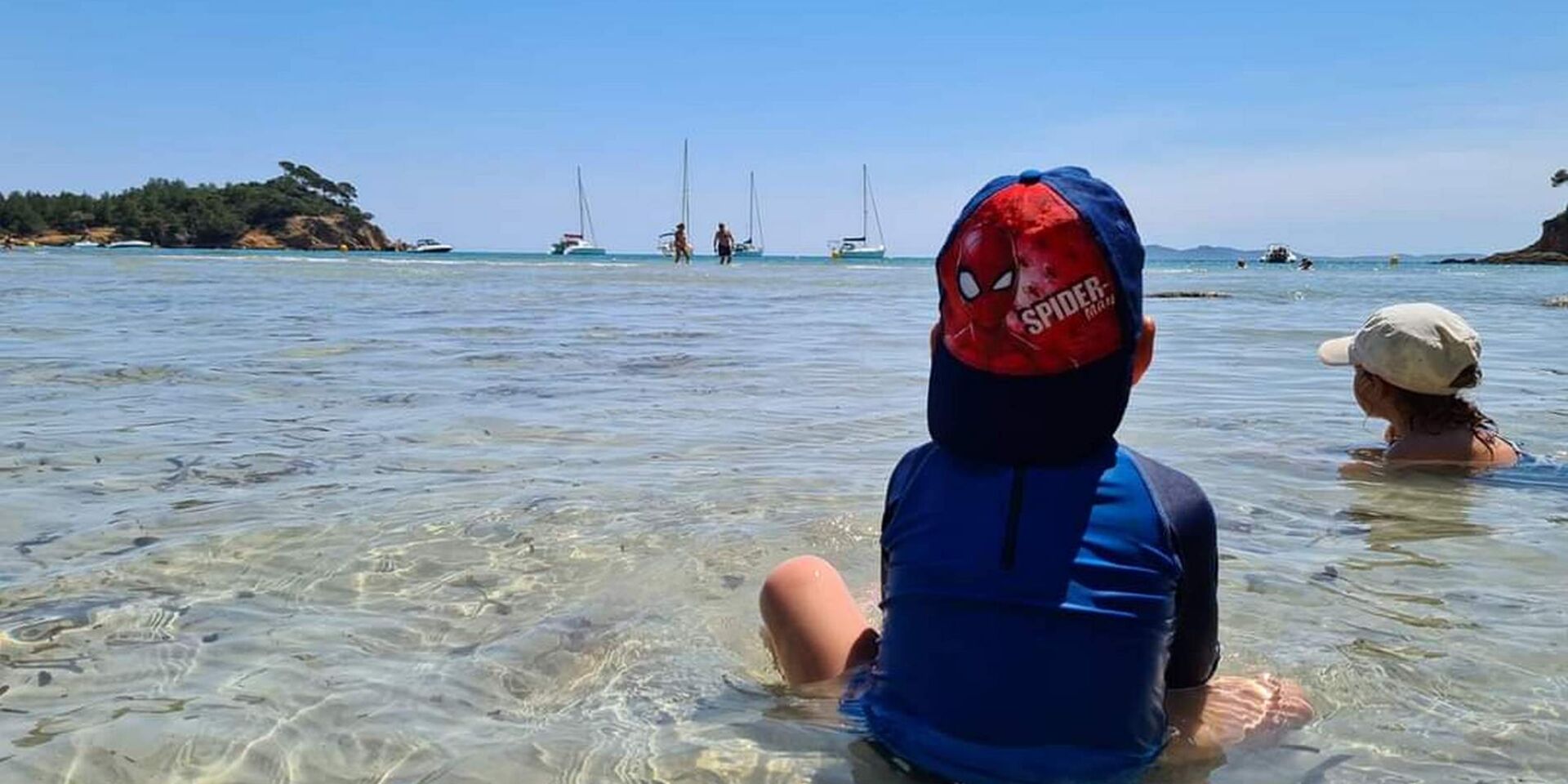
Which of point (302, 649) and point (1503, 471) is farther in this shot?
point (1503, 471)

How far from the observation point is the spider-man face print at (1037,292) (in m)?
1.88

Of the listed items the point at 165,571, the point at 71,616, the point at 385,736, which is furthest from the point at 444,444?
the point at 385,736

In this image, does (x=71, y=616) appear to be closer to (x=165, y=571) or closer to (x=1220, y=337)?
(x=165, y=571)

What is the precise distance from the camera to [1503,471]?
16.7 feet

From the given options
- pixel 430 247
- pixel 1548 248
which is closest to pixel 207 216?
pixel 430 247

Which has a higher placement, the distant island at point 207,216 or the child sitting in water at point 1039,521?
the distant island at point 207,216

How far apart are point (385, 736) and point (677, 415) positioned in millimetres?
4280

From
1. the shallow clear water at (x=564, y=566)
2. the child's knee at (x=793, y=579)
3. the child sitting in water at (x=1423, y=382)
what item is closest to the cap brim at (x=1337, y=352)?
the child sitting in water at (x=1423, y=382)

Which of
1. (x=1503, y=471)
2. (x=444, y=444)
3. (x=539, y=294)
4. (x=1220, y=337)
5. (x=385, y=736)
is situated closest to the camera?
(x=385, y=736)

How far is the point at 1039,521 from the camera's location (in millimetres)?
1930

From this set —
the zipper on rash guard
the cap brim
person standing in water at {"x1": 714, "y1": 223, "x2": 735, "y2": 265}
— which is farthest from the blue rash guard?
person standing in water at {"x1": 714, "y1": 223, "x2": 735, "y2": 265}

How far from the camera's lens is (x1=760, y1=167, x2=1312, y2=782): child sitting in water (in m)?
1.90

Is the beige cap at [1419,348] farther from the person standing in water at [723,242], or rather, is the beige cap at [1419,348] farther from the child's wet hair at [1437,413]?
the person standing in water at [723,242]

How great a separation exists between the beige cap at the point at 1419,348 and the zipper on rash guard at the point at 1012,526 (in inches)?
142
